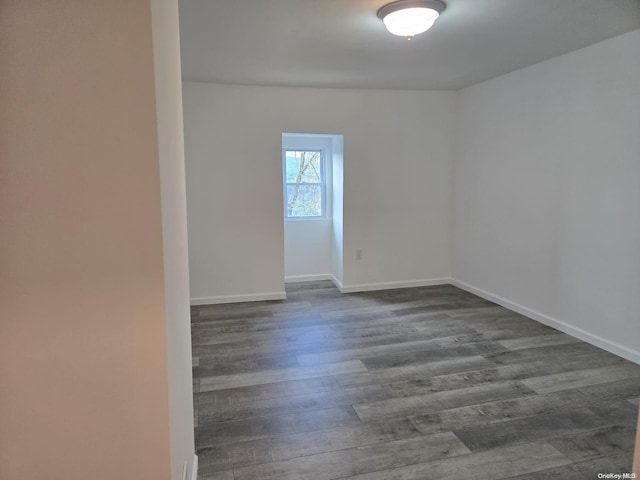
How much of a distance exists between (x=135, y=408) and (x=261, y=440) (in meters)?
1.38

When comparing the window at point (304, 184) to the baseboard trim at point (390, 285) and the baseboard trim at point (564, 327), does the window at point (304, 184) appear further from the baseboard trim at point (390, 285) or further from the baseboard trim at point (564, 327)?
the baseboard trim at point (564, 327)

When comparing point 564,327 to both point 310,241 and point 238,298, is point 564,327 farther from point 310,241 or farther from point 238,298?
point 238,298

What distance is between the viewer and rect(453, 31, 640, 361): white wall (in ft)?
9.56

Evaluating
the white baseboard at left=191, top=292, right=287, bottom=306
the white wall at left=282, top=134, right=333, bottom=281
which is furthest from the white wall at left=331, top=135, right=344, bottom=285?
the white baseboard at left=191, top=292, right=287, bottom=306

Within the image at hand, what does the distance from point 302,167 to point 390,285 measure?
196 cm

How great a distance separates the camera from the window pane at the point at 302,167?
5.27 metres

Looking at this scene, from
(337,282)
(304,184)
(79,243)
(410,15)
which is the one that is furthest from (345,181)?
(79,243)

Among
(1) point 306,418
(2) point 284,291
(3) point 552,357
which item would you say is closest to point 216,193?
(2) point 284,291

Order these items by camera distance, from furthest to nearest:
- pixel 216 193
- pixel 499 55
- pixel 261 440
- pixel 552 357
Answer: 1. pixel 216 193
2. pixel 499 55
3. pixel 552 357
4. pixel 261 440

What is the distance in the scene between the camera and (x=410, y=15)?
2275 mm

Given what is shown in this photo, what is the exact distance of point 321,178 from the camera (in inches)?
212

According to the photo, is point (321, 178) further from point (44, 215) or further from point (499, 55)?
point (44, 215)

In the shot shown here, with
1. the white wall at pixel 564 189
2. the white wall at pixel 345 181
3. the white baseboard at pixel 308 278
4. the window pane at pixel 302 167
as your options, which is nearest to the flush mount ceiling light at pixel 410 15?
the white wall at pixel 564 189

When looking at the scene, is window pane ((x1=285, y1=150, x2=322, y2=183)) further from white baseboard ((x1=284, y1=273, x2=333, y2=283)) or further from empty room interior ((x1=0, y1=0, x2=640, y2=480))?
white baseboard ((x1=284, y1=273, x2=333, y2=283))
